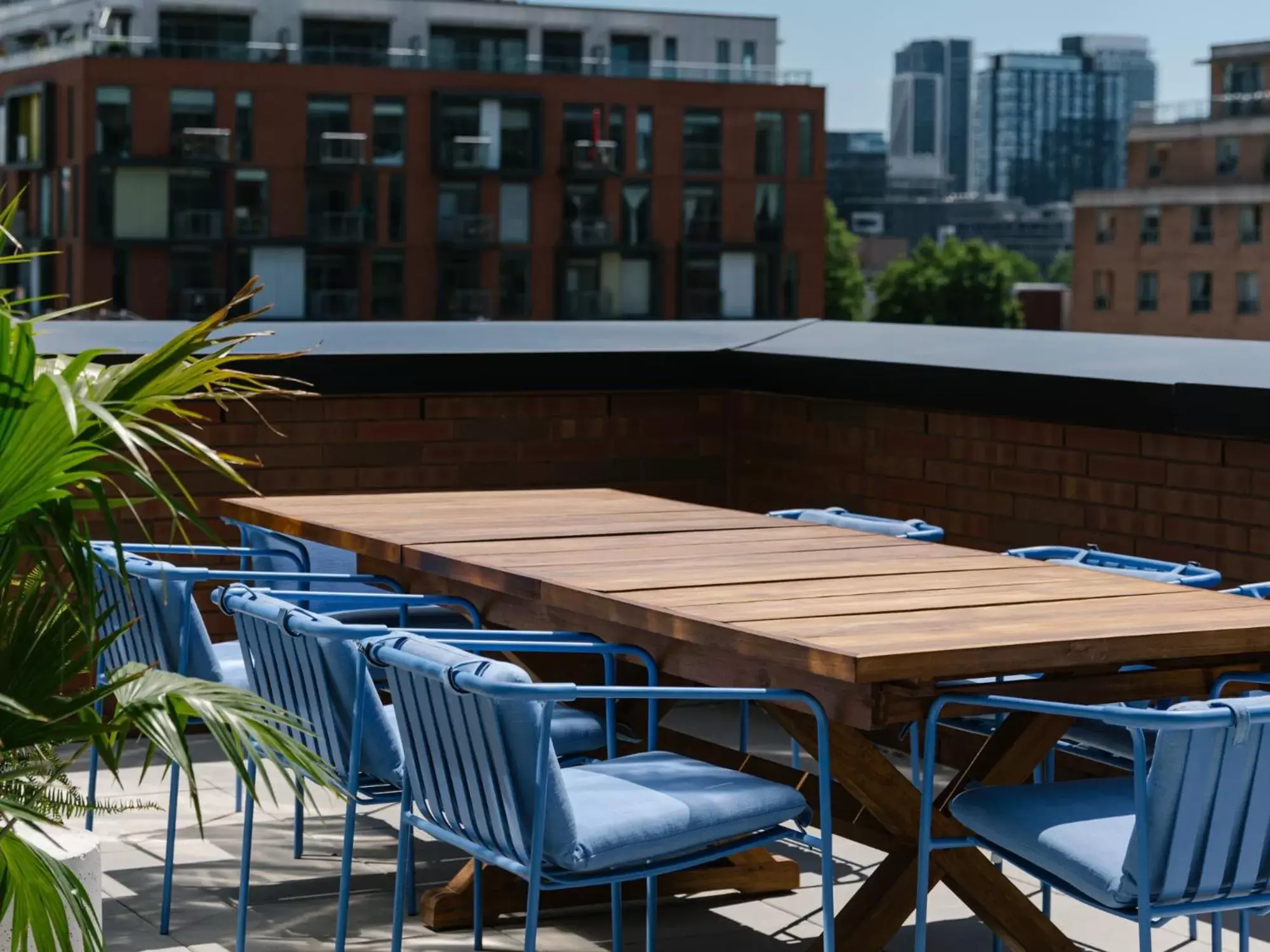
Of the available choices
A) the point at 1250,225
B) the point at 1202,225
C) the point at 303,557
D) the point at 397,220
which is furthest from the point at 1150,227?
the point at 303,557

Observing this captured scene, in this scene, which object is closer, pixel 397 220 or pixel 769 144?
pixel 397 220

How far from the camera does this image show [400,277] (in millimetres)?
61312

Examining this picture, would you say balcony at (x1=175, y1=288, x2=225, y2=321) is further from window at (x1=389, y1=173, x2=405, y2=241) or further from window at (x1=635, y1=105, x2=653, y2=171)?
window at (x1=635, y1=105, x2=653, y2=171)

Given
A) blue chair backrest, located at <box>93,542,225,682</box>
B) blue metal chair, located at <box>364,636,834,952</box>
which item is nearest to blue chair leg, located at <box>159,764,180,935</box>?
blue chair backrest, located at <box>93,542,225,682</box>

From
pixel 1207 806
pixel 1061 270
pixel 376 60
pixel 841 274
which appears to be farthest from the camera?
pixel 1061 270

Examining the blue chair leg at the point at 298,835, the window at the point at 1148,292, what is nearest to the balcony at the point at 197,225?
the window at the point at 1148,292

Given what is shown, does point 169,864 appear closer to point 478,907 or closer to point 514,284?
point 478,907

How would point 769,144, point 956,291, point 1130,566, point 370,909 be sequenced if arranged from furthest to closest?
1. point 956,291
2. point 769,144
3. point 1130,566
4. point 370,909

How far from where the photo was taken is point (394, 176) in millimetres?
61062

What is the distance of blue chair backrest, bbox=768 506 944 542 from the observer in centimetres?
538

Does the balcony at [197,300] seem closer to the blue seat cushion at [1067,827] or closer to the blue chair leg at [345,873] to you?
the blue chair leg at [345,873]

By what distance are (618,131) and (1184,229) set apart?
2397cm

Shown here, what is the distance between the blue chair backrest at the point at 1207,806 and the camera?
3098 mm

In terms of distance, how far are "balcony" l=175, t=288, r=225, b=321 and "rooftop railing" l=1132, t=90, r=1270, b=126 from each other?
3616 centimetres
